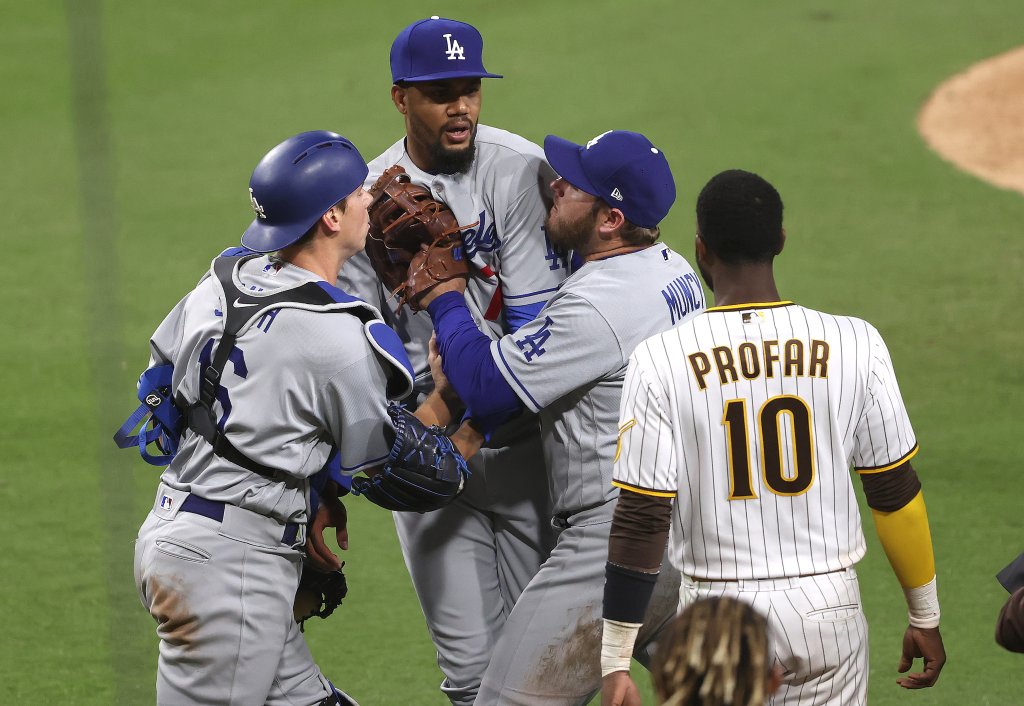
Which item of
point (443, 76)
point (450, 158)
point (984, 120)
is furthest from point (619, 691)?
point (984, 120)

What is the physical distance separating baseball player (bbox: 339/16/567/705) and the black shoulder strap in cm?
74

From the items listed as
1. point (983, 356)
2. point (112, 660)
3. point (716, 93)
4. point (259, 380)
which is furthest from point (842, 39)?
point (259, 380)

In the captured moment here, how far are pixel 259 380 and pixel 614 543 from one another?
2.74 feet

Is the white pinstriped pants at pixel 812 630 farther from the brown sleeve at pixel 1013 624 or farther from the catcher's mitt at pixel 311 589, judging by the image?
the catcher's mitt at pixel 311 589

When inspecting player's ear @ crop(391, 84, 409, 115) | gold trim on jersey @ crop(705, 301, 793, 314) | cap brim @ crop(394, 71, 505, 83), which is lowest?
gold trim on jersey @ crop(705, 301, 793, 314)

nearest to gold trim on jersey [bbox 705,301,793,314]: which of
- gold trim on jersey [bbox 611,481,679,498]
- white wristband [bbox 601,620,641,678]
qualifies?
gold trim on jersey [bbox 611,481,679,498]

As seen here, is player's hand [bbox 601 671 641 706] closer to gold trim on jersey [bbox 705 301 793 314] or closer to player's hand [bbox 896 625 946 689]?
player's hand [bbox 896 625 946 689]

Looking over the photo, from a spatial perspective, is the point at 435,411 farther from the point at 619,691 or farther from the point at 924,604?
the point at 924,604

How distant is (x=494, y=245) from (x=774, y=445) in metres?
1.29

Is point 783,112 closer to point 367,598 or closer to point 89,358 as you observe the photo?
point 89,358

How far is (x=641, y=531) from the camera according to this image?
9.16 ft

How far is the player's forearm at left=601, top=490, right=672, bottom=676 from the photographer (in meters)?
2.79

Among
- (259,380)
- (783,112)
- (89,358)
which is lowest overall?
(89,358)

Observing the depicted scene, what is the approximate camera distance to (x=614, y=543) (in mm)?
2814
